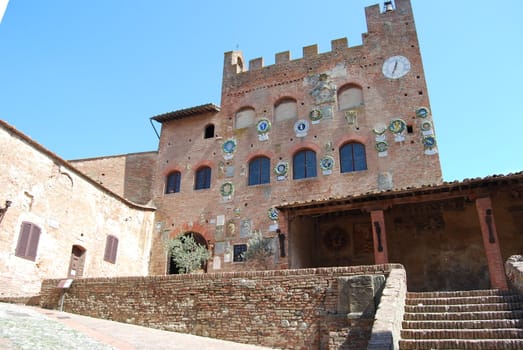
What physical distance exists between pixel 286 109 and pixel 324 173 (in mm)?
4033

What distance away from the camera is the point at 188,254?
17.3 m

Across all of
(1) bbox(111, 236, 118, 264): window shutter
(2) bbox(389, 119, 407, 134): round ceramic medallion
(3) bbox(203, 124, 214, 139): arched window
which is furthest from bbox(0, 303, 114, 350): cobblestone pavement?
(2) bbox(389, 119, 407, 134): round ceramic medallion

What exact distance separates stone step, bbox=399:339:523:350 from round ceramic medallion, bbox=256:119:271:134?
13.5 metres

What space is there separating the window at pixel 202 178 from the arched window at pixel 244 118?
8.28ft

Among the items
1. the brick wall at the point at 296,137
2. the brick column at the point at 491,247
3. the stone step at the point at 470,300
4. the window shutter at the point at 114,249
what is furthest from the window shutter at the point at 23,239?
the brick column at the point at 491,247

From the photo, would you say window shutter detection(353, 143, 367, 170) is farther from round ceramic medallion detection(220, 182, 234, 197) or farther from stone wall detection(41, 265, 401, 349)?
stone wall detection(41, 265, 401, 349)

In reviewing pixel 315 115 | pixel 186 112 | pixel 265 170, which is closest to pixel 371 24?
pixel 315 115

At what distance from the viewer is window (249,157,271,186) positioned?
18266mm

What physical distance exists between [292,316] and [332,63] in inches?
529

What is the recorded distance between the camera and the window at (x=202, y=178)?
1936 cm

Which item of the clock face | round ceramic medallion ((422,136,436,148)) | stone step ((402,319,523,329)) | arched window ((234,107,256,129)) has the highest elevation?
the clock face

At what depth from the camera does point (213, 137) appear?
20.3 metres

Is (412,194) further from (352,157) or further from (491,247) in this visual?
(352,157)

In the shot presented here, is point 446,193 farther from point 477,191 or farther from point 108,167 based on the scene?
point 108,167
